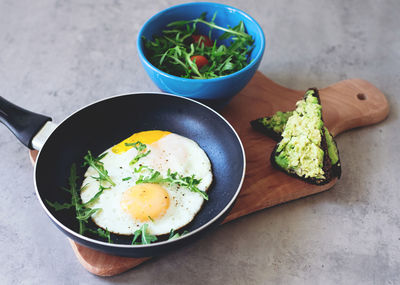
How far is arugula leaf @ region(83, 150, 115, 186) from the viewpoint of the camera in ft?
5.91

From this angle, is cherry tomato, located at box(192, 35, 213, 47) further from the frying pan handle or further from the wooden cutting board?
the frying pan handle

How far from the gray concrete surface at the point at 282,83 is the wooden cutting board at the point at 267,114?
80 mm

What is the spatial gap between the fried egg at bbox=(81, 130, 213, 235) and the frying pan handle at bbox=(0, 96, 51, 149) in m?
0.32

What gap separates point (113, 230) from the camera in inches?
66.1

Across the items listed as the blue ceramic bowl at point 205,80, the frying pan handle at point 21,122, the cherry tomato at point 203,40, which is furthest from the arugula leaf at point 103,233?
the cherry tomato at point 203,40

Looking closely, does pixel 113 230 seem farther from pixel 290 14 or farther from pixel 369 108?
pixel 290 14

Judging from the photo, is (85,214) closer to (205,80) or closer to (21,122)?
(21,122)

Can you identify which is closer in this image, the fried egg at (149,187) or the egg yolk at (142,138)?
the fried egg at (149,187)

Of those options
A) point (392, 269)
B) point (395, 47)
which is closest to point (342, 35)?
point (395, 47)

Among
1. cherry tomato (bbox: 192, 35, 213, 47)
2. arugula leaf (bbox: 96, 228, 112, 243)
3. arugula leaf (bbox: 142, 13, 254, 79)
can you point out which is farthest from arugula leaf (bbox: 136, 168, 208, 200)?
cherry tomato (bbox: 192, 35, 213, 47)

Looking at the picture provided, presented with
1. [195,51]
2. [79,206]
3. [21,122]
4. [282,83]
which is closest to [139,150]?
[79,206]

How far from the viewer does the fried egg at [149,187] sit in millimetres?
1700

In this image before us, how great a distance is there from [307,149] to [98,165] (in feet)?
3.07

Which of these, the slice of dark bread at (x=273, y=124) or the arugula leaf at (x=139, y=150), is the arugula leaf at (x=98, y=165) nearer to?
the arugula leaf at (x=139, y=150)
